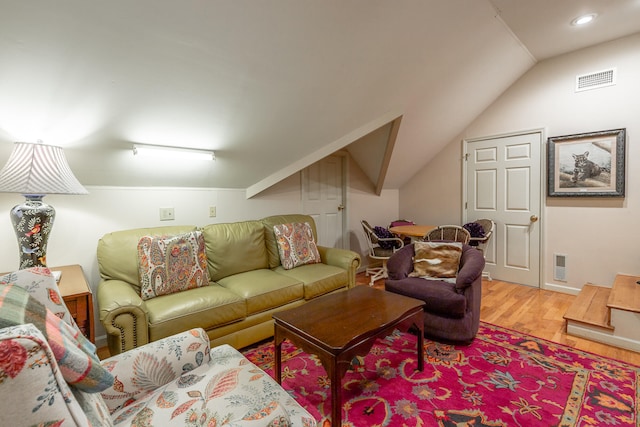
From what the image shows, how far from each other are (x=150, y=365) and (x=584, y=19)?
416 cm

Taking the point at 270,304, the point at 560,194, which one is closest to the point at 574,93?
the point at 560,194

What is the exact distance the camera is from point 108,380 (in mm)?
734

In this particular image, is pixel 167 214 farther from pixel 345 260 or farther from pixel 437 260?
pixel 437 260

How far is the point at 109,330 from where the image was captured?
173 centimetres

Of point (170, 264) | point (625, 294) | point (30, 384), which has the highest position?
point (30, 384)

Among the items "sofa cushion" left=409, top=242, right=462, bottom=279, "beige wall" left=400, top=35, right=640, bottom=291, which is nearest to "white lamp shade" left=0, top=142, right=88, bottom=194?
"sofa cushion" left=409, top=242, right=462, bottom=279

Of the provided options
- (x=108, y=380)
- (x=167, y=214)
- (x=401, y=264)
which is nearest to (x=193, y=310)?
(x=167, y=214)

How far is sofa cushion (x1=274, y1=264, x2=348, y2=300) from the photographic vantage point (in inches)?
104

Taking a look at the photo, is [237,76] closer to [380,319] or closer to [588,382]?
[380,319]

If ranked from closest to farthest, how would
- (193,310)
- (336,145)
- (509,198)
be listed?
1. (193,310)
2. (336,145)
3. (509,198)

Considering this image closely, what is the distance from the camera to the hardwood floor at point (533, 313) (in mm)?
2299

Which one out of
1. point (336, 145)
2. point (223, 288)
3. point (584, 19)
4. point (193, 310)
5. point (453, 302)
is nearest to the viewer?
point (193, 310)

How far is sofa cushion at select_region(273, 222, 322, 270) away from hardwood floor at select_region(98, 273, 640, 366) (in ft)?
4.20

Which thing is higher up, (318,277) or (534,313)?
(318,277)
